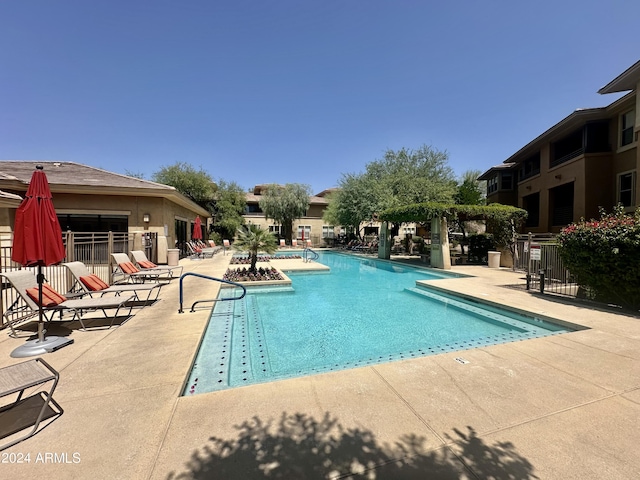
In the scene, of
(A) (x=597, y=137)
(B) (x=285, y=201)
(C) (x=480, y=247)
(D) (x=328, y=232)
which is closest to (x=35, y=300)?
(C) (x=480, y=247)

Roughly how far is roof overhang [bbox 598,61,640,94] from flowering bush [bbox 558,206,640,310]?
9068 millimetres

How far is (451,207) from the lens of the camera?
46.5ft

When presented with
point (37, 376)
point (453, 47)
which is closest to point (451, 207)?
point (453, 47)

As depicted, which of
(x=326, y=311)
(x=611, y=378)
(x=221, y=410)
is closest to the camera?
(x=221, y=410)

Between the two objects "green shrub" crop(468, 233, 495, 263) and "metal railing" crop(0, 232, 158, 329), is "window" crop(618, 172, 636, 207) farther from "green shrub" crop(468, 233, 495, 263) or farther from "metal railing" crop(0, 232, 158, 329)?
"metal railing" crop(0, 232, 158, 329)

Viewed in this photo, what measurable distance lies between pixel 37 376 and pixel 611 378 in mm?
5961

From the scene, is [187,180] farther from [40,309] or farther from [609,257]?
[609,257]

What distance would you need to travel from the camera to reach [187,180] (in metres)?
28.2

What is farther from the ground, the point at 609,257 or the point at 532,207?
the point at 532,207

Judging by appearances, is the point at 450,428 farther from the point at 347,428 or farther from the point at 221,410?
the point at 221,410

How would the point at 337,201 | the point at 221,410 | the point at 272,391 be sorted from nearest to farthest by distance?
the point at 221,410, the point at 272,391, the point at 337,201

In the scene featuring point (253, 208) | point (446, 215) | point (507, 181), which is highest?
point (507, 181)

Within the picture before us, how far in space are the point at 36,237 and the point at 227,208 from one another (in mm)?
27922

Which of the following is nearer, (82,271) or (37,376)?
(37,376)
